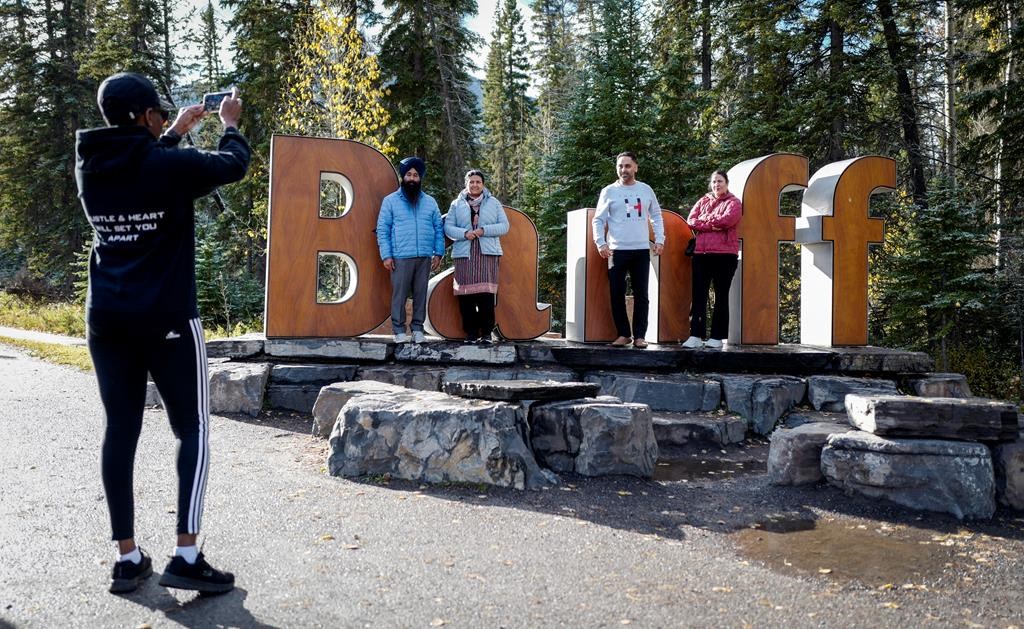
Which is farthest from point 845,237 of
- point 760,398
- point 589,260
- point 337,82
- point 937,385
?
point 337,82

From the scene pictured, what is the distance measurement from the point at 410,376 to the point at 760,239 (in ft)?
13.4

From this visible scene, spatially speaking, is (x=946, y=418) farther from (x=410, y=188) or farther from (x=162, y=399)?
(x=410, y=188)

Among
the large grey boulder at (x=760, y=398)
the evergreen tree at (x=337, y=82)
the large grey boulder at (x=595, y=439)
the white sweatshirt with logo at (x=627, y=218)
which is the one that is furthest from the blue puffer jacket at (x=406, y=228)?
the evergreen tree at (x=337, y=82)

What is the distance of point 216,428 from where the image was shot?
6574 mm

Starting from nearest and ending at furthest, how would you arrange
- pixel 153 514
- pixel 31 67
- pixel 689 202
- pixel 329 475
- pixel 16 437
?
pixel 153 514
pixel 329 475
pixel 16 437
pixel 689 202
pixel 31 67

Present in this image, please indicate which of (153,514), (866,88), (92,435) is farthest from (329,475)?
(866,88)

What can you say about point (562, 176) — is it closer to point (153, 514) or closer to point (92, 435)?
point (92, 435)

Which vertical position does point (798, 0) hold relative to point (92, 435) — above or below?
above

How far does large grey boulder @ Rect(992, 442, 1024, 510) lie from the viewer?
4625 mm

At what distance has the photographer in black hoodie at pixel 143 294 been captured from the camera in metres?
2.88

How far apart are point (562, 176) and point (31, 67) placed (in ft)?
68.5

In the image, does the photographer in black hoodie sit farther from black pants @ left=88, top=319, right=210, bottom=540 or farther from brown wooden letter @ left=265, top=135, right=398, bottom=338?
brown wooden letter @ left=265, top=135, right=398, bottom=338

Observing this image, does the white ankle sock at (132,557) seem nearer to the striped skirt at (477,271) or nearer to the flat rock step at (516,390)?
the flat rock step at (516,390)

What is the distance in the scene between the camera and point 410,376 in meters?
7.44
